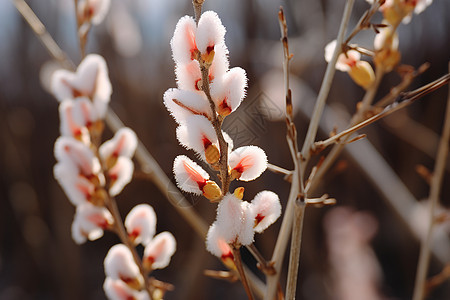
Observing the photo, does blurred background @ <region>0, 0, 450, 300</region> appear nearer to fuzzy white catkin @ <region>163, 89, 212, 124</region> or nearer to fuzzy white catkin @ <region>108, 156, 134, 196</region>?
fuzzy white catkin @ <region>108, 156, 134, 196</region>

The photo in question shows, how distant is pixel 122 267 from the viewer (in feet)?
1.04

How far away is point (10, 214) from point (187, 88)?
5.08ft

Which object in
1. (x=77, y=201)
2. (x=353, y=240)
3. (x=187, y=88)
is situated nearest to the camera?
(x=187, y=88)

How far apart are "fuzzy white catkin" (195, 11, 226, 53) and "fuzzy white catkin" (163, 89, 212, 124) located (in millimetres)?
20

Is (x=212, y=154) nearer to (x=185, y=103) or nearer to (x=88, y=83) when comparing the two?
(x=185, y=103)

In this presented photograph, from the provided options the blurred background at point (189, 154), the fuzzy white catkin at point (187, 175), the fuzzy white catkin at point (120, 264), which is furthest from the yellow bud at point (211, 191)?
the blurred background at point (189, 154)

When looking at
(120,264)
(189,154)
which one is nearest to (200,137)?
(120,264)

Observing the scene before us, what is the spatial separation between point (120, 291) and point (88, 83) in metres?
0.15

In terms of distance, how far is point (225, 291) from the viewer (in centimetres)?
137

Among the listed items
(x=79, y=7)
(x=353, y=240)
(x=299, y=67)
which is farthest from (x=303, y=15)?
(x=79, y=7)

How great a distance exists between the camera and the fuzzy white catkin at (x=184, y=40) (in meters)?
0.20

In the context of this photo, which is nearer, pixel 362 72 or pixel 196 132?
pixel 196 132

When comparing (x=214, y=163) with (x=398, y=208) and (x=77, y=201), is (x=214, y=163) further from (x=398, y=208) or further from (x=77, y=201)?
(x=398, y=208)

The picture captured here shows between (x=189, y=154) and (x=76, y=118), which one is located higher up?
(x=76, y=118)
